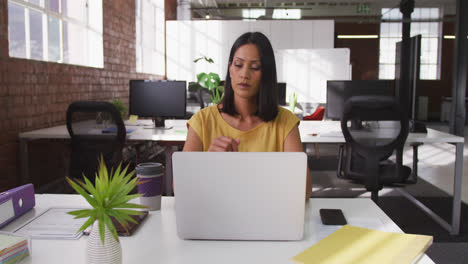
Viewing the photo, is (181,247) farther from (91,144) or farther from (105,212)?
(91,144)

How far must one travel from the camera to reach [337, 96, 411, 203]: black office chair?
3035mm

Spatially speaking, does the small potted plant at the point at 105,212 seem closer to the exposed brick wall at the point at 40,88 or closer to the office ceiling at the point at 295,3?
the exposed brick wall at the point at 40,88

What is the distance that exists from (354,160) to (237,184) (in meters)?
2.46

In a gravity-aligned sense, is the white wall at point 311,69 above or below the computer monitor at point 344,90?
above

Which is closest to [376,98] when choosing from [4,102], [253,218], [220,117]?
[220,117]

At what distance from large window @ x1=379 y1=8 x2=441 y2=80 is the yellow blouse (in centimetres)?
1213

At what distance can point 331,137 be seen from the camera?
→ 3553 millimetres

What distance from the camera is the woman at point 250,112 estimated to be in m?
1.77

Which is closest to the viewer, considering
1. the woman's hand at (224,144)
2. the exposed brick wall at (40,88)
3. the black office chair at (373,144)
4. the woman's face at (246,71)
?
the woman's hand at (224,144)

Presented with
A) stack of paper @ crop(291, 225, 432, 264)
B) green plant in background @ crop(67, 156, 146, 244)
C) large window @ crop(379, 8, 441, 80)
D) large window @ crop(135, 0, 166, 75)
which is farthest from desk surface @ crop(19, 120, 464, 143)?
large window @ crop(379, 8, 441, 80)

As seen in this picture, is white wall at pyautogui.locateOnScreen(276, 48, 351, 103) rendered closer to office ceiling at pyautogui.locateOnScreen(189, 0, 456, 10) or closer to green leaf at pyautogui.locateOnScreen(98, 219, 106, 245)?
office ceiling at pyautogui.locateOnScreen(189, 0, 456, 10)

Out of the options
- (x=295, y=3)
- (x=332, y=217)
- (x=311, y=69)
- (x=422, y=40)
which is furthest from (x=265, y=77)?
(x=422, y=40)

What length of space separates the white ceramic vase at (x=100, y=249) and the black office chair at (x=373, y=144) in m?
2.52

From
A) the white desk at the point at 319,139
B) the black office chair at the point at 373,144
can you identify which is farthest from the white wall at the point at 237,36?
the black office chair at the point at 373,144
